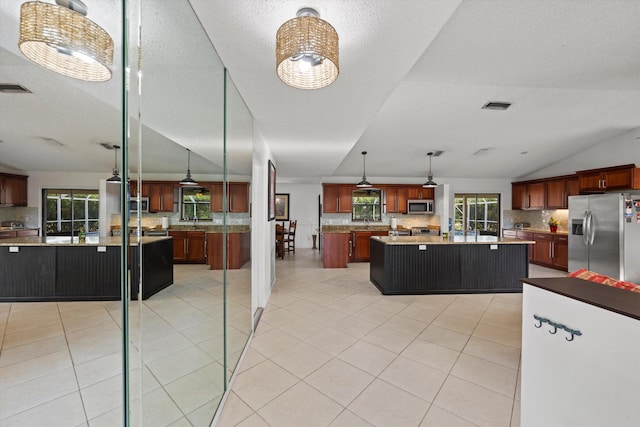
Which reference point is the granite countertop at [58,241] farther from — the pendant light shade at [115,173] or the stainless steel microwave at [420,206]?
the stainless steel microwave at [420,206]

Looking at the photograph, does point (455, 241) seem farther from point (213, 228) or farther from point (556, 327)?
point (213, 228)

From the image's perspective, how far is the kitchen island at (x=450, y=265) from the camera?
435cm

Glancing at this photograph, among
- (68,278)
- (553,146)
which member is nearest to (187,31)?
(68,278)

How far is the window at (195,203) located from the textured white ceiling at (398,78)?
5.6 inches

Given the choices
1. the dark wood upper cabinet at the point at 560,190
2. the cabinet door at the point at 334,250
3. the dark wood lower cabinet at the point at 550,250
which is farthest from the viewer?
the cabinet door at the point at 334,250

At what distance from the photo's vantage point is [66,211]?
65cm

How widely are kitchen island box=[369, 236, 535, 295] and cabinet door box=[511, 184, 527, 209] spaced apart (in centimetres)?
376

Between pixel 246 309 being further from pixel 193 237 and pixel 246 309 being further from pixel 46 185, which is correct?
pixel 46 185

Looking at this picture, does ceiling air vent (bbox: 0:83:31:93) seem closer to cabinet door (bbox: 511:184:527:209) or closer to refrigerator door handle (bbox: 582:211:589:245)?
refrigerator door handle (bbox: 582:211:589:245)

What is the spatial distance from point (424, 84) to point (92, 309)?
3.77m

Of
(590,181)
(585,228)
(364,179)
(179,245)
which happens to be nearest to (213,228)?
(179,245)

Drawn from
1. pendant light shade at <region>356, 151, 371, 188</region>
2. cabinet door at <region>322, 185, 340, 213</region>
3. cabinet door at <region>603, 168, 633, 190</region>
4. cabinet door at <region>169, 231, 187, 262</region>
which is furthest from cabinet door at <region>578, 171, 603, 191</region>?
cabinet door at <region>169, 231, 187, 262</region>

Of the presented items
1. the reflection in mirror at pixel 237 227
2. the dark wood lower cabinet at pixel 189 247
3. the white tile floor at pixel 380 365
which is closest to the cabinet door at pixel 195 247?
the dark wood lower cabinet at pixel 189 247

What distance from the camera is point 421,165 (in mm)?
6945
